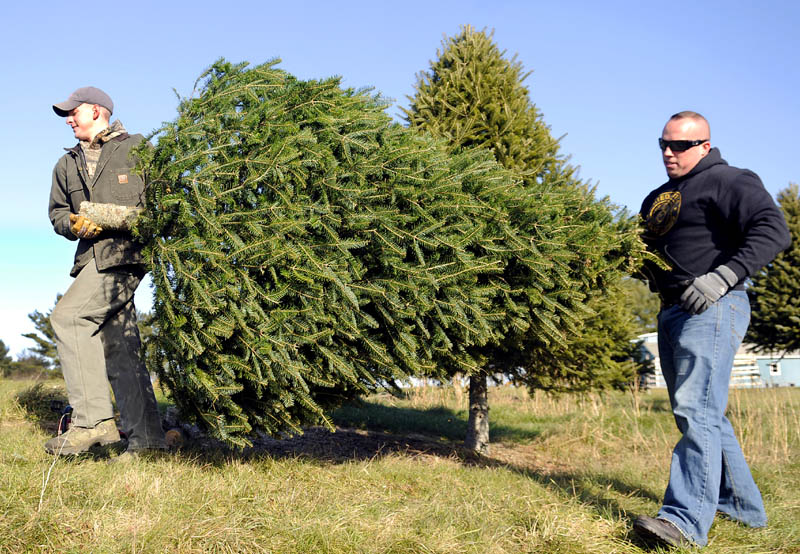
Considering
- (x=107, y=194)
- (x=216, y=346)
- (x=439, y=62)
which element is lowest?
(x=216, y=346)

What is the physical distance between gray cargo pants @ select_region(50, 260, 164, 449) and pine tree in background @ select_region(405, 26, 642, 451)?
2287mm

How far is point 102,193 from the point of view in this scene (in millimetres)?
3760

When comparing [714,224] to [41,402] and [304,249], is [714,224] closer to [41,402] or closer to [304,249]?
[304,249]

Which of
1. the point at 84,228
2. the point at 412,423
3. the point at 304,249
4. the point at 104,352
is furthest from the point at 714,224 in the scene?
the point at 412,423

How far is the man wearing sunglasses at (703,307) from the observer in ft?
10.2

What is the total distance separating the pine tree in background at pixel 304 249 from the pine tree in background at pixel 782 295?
385 inches

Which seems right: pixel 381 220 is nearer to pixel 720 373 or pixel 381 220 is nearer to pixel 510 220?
pixel 510 220

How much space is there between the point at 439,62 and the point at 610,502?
4.67 metres

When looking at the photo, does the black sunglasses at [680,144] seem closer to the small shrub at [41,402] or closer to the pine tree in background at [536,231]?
the pine tree in background at [536,231]

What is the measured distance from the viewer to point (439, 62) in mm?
6336

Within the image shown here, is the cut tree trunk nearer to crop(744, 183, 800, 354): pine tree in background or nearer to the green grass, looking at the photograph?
the green grass

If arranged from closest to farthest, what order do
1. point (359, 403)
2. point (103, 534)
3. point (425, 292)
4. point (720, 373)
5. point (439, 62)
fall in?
point (103, 534), point (720, 373), point (425, 292), point (359, 403), point (439, 62)

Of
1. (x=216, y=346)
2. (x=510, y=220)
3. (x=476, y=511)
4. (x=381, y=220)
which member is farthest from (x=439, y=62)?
(x=476, y=511)

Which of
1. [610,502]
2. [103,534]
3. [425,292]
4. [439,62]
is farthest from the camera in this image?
[439,62]
